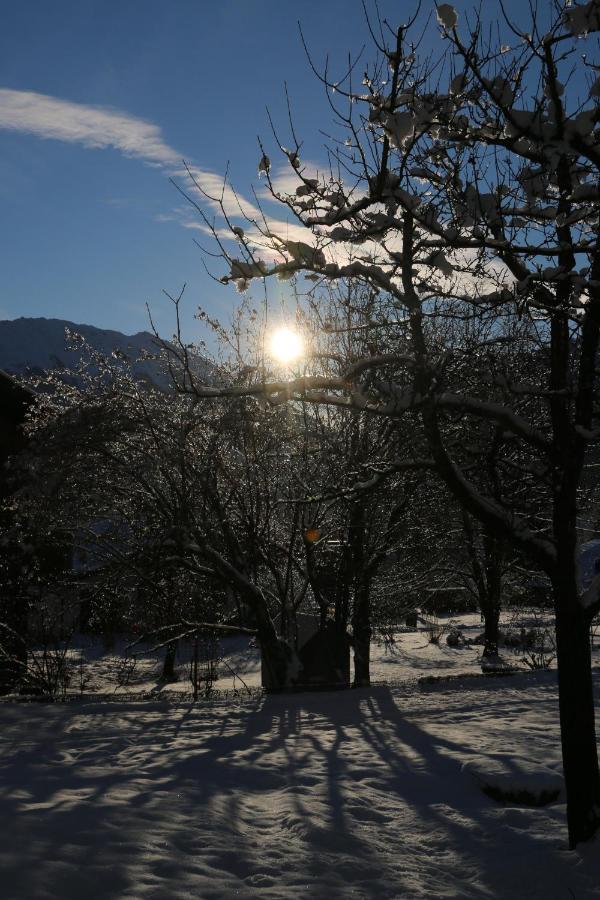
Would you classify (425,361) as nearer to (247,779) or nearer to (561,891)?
(561,891)

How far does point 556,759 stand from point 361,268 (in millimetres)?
5305

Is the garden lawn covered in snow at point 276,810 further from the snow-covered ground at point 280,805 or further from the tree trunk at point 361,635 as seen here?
the tree trunk at point 361,635

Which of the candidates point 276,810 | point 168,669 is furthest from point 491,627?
point 276,810

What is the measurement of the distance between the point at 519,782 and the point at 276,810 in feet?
6.92

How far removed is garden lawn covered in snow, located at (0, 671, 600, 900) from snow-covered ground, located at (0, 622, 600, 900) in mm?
18

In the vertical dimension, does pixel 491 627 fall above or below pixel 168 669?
above

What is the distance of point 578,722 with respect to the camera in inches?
199

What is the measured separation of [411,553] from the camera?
16.1m

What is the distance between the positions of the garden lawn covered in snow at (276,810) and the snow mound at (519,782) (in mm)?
64

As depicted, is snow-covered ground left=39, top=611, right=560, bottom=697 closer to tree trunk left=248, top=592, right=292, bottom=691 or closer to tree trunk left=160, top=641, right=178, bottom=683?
tree trunk left=160, top=641, right=178, bottom=683

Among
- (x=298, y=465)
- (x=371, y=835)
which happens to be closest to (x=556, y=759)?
(x=371, y=835)

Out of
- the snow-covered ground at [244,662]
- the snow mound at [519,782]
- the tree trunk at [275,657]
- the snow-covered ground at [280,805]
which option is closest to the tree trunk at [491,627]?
the snow-covered ground at [244,662]

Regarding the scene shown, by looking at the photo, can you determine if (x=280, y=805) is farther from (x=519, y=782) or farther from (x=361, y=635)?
(x=361, y=635)

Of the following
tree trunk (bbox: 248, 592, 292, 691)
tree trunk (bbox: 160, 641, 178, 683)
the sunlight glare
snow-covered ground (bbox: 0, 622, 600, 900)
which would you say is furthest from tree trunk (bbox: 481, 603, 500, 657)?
the sunlight glare
